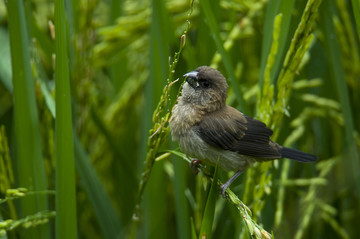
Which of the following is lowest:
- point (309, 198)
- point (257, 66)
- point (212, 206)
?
point (309, 198)

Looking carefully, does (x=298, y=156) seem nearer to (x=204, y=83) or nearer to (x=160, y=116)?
(x=204, y=83)

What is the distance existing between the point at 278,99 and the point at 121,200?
1.10 meters

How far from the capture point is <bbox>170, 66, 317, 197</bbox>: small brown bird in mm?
1960

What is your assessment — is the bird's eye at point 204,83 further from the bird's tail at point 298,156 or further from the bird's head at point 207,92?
the bird's tail at point 298,156

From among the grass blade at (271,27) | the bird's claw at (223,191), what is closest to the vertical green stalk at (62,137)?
the bird's claw at (223,191)

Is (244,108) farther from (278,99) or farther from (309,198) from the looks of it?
(309,198)

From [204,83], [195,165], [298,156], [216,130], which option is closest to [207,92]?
[204,83]

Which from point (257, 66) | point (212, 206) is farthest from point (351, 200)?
point (212, 206)

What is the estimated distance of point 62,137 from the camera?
156 cm

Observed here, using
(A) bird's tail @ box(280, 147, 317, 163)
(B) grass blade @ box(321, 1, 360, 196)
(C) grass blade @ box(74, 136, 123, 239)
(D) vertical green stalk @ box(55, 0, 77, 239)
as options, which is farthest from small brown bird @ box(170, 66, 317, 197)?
(D) vertical green stalk @ box(55, 0, 77, 239)

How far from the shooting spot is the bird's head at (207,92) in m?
2.04

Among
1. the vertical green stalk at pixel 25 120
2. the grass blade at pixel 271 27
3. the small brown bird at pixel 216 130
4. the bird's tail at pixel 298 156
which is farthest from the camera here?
the bird's tail at pixel 298 156

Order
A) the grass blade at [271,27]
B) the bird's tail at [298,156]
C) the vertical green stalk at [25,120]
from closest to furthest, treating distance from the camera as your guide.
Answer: the vertical green stalk at [25,120] < the grass blade at [271,27] < the bird's tail at [298,156]

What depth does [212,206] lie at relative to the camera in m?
1.46
